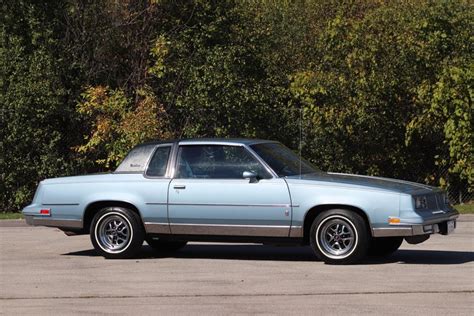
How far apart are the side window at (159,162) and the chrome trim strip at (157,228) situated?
2.11ft

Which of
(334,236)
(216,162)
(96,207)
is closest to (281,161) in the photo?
(216,162)

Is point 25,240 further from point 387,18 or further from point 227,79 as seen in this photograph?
point 387,18

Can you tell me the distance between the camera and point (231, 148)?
1412 centimetres

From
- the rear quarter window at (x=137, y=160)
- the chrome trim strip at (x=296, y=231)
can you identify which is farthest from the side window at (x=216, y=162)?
the chrome trim strip at (x=296, y=231)

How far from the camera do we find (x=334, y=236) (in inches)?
521

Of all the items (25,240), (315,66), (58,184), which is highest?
(315,66)

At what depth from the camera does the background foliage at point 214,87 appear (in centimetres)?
2630

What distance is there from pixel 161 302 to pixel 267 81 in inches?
697

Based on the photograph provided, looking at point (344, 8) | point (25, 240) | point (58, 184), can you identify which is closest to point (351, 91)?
point (344, 8)

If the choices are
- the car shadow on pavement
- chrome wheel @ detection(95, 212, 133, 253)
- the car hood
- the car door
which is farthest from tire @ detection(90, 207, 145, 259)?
the car hood

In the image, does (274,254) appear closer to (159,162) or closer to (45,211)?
(159,162)

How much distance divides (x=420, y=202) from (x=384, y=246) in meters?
1.04

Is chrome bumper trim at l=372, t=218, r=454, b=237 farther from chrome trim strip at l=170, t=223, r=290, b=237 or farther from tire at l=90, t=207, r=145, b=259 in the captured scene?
tire at l=90, t=207, r=145, b=259

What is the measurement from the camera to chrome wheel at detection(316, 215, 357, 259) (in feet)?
43.3
